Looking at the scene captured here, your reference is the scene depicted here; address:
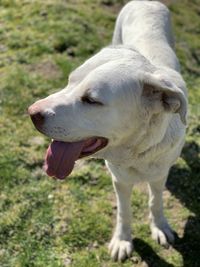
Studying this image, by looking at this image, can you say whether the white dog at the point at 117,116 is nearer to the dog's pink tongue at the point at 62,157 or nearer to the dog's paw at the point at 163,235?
the dog's pink tongue at the point at 62,157

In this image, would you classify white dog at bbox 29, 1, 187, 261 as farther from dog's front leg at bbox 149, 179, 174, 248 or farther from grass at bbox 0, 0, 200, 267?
grass at bbox 0, 0, 200, 267

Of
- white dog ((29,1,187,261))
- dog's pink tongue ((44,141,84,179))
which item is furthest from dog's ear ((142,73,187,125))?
dog's pink tongue ((44,141,84,179))

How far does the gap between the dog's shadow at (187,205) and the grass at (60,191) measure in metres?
0.01

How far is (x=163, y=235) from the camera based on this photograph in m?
4.97

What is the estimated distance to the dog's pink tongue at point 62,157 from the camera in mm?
3588

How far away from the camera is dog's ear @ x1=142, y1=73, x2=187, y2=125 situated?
3.44 metres

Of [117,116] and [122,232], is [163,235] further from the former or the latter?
[117,116]

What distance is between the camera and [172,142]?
4047 mm

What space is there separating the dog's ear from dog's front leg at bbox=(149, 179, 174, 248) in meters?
1.52

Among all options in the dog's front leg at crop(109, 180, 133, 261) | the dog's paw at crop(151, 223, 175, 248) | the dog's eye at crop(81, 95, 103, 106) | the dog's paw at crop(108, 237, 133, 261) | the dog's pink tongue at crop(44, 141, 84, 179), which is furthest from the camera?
the dog's paw at crop(151, 223, 175, 248)

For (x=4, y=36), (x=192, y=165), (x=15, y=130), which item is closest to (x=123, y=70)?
(x=192, y=165)

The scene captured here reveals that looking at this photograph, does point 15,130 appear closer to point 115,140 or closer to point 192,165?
point 192,165

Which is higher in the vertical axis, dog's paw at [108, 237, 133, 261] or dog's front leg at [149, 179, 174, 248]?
dog's front leg at [149, 179, 174, 248]

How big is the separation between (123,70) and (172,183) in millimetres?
2507
